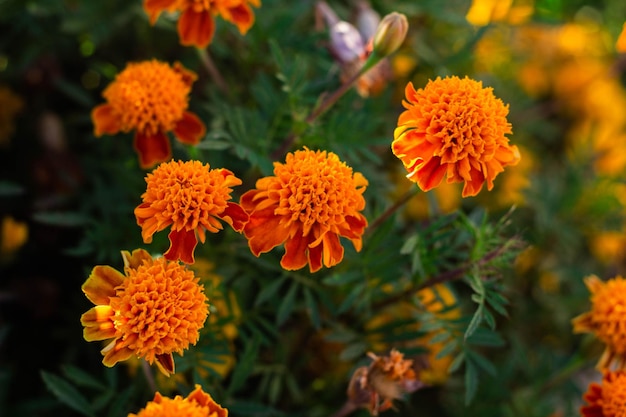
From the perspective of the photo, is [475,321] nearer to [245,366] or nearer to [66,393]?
[245,366]

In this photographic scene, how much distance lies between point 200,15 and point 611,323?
760 millimetres

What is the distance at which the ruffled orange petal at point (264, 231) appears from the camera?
2.71 ft

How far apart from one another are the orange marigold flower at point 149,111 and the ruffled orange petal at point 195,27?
0.05m

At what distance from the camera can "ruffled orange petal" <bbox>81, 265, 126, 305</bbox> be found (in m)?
0.79

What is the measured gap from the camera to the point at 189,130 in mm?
1018

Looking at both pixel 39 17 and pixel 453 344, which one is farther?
pixel 39 17

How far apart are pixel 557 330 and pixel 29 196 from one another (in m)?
1.16

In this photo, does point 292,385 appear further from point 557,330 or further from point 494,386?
point 557,330

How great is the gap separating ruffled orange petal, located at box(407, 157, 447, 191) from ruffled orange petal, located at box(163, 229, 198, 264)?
0.92ft

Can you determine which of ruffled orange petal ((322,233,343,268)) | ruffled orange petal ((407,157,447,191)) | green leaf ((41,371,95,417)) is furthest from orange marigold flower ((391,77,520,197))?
green leaf ((41,371,95,417))

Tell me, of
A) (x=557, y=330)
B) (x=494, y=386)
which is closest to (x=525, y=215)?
(x=557, y=330)

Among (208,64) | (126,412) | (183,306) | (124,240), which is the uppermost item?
(208,64)

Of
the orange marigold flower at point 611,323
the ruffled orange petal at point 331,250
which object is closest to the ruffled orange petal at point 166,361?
the ruffled orange petal at point 331,250

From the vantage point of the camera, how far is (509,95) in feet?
5.58
